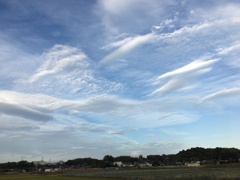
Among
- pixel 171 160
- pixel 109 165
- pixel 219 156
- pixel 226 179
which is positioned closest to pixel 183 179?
pixel 226 179

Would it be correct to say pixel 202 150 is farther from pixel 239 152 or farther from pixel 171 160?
pixel 239 152

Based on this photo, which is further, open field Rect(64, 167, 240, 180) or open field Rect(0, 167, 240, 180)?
open field Rect(0, 167, 240, 180)

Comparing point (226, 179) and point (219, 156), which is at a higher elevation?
point (219, 156)

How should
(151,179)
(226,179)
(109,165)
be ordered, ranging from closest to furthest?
(226,179), (151,179), (109,165)

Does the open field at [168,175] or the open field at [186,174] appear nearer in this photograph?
the open field at [186,174]

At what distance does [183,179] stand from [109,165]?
14220 cm

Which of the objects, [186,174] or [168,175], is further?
[168,175]

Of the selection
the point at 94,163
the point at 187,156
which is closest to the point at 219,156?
the point at 187,156

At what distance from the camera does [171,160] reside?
614 feet

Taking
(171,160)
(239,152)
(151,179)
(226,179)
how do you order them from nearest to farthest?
(226,179)
(151,179)
(239,152)
(171,160)

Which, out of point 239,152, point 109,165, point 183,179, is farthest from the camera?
point 109,165

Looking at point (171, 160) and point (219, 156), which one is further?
point (171, 160)

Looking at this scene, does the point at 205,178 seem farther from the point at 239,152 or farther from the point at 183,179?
the point at 239,152

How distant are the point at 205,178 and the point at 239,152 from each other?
4984 inches
